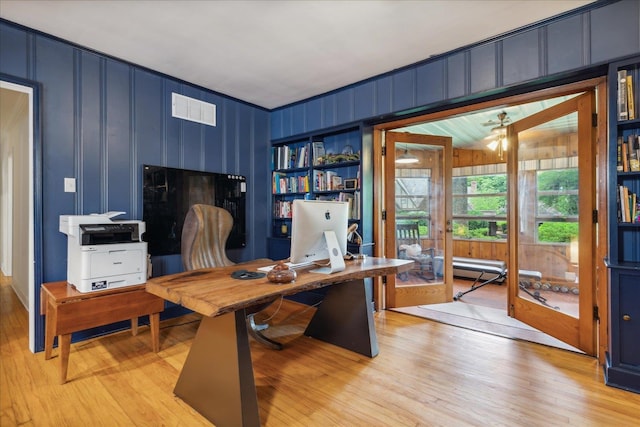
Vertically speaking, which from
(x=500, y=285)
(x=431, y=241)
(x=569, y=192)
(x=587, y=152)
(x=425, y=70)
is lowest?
(x=500, y=285)

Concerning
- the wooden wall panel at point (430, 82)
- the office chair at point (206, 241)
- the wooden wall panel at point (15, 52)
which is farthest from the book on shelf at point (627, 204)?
the wooden wall panel at point (15, 52)

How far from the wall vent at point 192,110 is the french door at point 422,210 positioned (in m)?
2.10

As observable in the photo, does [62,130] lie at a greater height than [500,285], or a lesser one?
greater

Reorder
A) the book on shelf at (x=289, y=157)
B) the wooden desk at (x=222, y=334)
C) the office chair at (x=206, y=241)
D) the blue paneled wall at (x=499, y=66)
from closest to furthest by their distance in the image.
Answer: the wooden desk at (x=222, y=334), the blue paneled wall at (x=499, y=66), the office chair at (x=206, y=241), the book on shelf at (x=289, y=157)

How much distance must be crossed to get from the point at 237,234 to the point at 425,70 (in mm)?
2809

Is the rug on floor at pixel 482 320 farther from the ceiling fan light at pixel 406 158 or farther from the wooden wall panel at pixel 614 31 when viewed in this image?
the wooden wall panel at pixel 614 31

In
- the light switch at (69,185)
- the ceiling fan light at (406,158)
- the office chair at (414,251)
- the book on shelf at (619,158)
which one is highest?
the ceiling fan light at (406,158)

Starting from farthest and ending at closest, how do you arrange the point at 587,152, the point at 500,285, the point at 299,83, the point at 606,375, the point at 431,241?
1. the point at 500,285
2. the point at 431,241
3. the point at 299,83
4. the point at 587,152
5. the point at 606,375

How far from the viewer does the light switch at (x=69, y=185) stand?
2.57 metres

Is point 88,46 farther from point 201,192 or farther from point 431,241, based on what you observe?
point 431,241

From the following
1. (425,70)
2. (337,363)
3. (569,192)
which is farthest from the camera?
(425,70)

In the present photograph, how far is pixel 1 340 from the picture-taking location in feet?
8.64

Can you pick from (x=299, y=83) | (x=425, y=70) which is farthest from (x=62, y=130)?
(x=425, y=70)

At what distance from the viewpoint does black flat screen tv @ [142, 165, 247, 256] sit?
3.06 m
